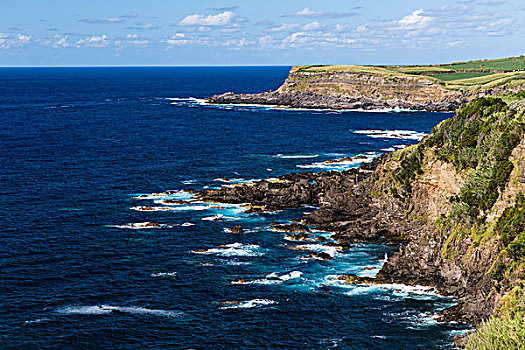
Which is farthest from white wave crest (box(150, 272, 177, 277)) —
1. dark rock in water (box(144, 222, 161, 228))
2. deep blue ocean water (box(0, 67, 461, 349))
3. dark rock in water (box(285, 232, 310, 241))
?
dark rock in water (box(285, 232, 310, 241))

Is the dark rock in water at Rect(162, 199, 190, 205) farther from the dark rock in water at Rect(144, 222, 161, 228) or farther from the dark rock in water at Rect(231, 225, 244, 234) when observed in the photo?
the dark rock in water at Rect(231, 225, 244, 234)

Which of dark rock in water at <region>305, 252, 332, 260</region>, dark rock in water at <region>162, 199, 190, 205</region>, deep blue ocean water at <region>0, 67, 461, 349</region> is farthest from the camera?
dark rock in water at <region>162, 199, 190, 205</region>

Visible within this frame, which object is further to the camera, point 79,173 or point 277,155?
point 277,155

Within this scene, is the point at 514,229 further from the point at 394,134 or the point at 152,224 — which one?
the point at 394,134

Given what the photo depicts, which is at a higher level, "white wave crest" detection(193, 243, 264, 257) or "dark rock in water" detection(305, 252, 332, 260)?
"white wave crest" detection(193, 243, 264, 257)

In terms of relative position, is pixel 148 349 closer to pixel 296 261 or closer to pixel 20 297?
pixel 20 297

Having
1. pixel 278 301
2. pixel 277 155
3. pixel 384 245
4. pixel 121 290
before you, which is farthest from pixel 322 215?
pixel 277 155

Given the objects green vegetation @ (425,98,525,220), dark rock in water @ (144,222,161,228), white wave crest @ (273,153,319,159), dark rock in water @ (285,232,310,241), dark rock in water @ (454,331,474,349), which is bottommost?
dark rock in water @ (454,331,474,349)

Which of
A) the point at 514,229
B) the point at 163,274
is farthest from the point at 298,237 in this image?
the point at 514,229
